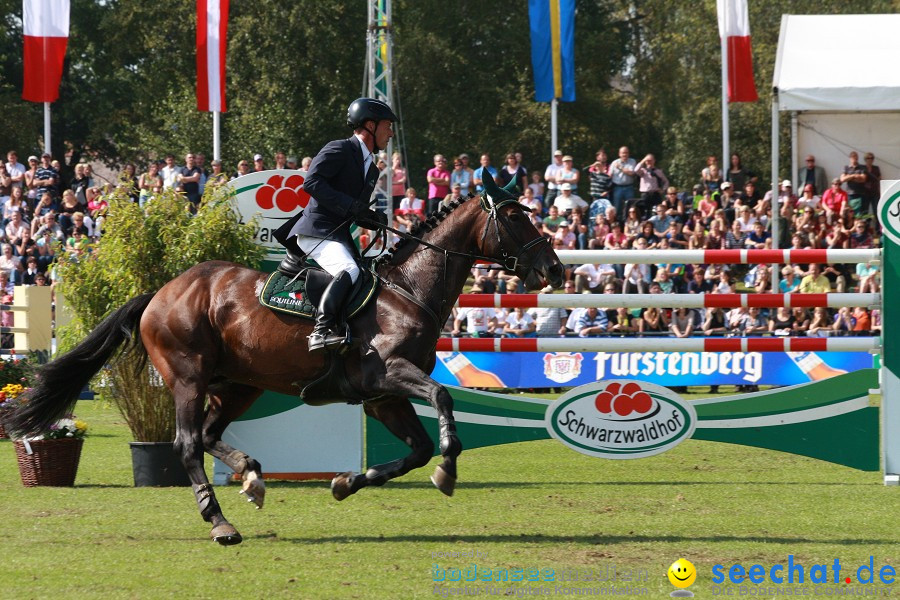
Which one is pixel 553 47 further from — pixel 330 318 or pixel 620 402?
pixel 330 318

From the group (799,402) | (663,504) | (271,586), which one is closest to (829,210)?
(799,402)

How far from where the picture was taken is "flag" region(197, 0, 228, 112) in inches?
906

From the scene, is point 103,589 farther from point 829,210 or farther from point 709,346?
point 829,210

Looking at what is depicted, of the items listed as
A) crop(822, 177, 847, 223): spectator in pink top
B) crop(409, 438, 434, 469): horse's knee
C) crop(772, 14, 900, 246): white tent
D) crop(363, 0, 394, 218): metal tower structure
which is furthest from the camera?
crop(363, 0, 394, 218): metal tower structure

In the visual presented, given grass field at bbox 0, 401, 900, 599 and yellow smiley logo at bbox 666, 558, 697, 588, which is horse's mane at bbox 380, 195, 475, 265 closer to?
grass field at bbox 0, 401, 900, 599

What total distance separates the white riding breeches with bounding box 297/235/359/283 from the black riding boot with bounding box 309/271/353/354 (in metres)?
0.08

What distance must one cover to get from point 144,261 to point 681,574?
4.90m

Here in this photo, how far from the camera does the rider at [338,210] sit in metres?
7.32

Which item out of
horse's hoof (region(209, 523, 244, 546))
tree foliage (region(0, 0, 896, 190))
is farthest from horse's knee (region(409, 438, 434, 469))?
tree foliage (region(0, 0, 896, 190))

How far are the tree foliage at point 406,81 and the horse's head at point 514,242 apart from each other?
30.0 meters

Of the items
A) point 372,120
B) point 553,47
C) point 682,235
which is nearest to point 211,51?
point 553,47

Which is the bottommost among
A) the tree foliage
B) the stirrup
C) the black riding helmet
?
the stirrup

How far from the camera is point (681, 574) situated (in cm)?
571

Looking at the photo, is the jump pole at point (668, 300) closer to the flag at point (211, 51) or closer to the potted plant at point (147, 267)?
the potted plant at point (147, 267)
